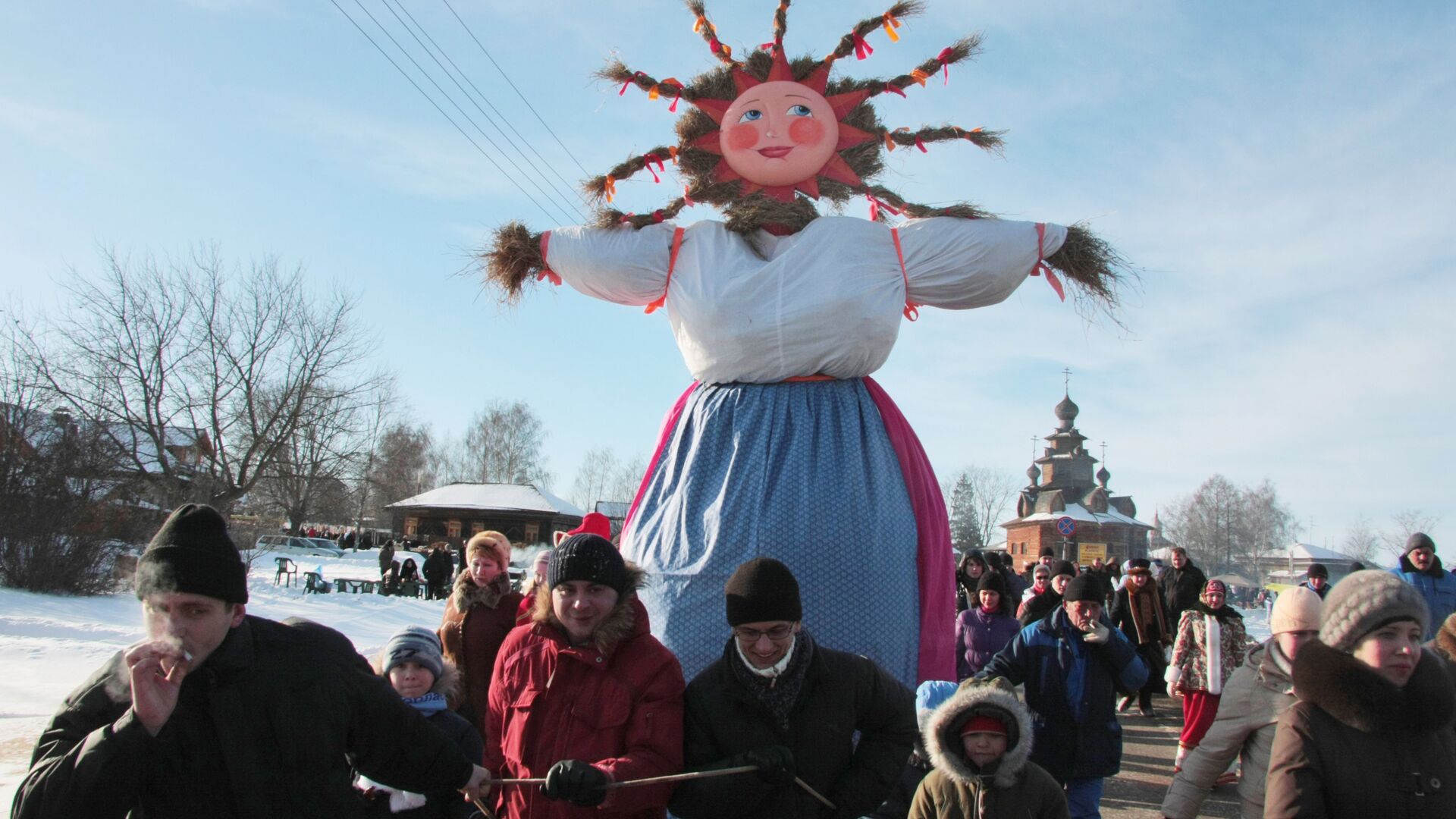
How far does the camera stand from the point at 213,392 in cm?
2438

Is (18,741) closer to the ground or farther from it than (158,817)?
closer to the ground

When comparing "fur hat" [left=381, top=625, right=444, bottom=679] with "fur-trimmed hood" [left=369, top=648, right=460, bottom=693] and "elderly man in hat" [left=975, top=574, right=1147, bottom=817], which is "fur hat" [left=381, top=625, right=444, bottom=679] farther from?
"elderly man in hat" [left=975, top=574, right=1147, bottom=817]

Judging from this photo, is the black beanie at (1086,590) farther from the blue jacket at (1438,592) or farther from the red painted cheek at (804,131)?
the blue jacket at (1438,592)

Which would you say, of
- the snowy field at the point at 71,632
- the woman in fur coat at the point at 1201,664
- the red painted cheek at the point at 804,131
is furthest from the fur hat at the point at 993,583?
the snowy field at the point at 71,632

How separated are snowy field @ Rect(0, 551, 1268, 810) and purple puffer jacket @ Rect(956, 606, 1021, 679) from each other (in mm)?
4581

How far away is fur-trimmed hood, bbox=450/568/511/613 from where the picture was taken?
4.71m

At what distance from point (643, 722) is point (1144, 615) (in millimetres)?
7227

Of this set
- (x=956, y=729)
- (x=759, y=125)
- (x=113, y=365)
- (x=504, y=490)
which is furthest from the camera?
(x=504, y=490)

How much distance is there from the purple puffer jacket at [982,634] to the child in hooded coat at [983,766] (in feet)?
12.6

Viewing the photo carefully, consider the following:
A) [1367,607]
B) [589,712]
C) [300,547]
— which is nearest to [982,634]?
[1367,607]

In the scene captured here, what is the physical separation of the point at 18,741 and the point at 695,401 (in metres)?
4.45

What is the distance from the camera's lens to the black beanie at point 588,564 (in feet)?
9.43

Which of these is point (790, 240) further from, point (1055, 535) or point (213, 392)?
point (1055, 535)

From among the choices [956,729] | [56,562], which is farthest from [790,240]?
[56,562]
